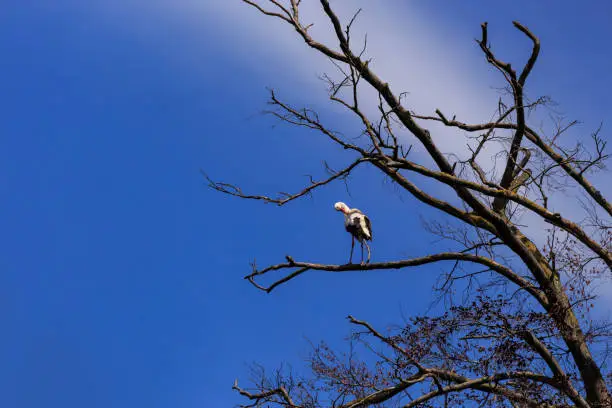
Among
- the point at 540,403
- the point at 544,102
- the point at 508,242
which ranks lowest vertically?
the point at 540,403

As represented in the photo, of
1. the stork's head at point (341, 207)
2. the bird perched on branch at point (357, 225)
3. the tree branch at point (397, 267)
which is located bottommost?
the tree branch at point (397, 267)

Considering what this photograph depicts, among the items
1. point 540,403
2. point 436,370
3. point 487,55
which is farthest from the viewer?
point 487,55

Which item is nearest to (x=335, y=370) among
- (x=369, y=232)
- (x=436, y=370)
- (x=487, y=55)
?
(x=436, y=370)

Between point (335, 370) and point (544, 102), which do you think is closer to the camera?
point (335, 370)

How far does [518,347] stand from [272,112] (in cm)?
469

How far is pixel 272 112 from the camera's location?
10.1 meters

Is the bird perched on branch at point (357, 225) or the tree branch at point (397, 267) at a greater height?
the bird perched on branch at point (357, 225)

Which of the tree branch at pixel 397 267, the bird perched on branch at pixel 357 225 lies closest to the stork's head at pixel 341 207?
the bird perched on branch at pixel 357 225

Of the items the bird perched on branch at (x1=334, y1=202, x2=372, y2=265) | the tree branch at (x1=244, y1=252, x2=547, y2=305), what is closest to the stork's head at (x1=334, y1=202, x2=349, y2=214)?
the bird perched on branch at (x1=334, y1=202, x2=372, y2=265)

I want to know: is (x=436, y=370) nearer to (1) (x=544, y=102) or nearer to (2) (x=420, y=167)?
(2) (x=420, y=167)

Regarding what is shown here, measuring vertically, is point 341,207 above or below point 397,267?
above

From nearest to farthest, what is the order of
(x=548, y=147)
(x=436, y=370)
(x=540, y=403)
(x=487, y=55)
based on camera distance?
(x=540, y=403)
(x=436, y=370)
(x=487, y=55)
(x=548, y=147)

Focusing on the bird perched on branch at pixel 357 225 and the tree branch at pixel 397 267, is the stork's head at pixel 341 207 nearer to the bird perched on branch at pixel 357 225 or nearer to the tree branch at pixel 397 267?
the bird perched on branch at pixel 357 225

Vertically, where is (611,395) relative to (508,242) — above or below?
below
